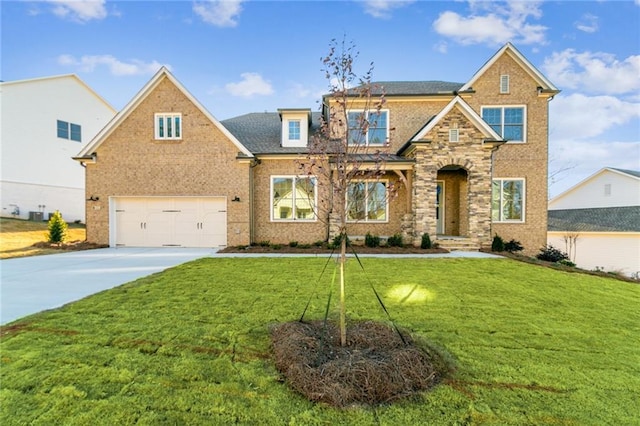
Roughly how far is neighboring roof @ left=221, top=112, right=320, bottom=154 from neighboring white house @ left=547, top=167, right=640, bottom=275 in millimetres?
18679

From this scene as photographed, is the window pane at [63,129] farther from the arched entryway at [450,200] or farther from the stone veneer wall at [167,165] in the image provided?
the arched entryway at [450,200]

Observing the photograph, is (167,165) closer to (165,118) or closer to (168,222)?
(165,118)

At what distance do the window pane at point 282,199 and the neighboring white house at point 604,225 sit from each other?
18133 mm

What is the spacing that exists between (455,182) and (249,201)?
10197 mm

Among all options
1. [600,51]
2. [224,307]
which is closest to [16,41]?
[224,307]

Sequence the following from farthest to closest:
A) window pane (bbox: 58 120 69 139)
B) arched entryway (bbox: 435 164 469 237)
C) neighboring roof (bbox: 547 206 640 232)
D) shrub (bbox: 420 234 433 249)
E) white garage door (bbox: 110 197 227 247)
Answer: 1. window pane (bbox: 58 120 69 139)
2. neighboring roof (bbox: 547 206 640 232)
3. arched entryway (bbox: 435 164 469 237)
4. white garage door (bbox: 110 197 227 247)
5. shrub (bbox: 420 234 433 249)

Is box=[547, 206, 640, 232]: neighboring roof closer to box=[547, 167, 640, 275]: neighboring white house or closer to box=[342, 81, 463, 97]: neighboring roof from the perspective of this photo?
box=[547, 167, 640, 275]: neighboring white house

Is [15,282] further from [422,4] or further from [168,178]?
[422,4]

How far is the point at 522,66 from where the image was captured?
1427 cm

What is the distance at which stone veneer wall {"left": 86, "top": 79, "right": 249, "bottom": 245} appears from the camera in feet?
43.7

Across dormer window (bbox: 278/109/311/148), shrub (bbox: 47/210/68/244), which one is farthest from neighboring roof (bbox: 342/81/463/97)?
shrub (bbox: 47/210/68/244)

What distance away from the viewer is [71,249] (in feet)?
41.2

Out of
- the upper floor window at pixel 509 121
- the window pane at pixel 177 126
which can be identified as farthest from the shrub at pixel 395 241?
the window pane at pixel 177 126

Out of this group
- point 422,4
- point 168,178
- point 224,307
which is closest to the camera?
point 224,307
